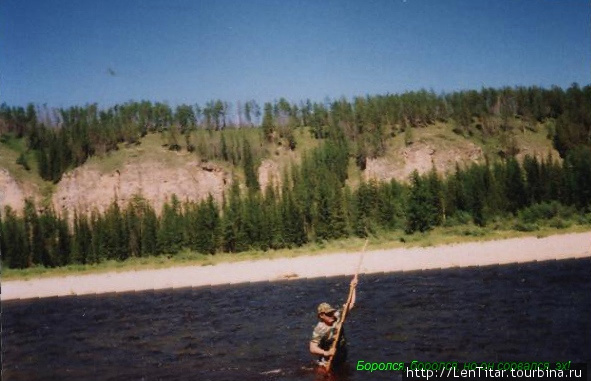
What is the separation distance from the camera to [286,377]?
13.3m

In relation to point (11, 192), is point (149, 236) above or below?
below

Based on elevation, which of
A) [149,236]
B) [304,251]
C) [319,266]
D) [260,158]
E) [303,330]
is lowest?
[304,251]

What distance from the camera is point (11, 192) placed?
110 metres

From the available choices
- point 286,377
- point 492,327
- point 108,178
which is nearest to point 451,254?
point 492,327

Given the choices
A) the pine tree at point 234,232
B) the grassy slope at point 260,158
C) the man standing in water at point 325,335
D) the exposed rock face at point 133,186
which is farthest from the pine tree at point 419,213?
the man standing in water at point 325,335

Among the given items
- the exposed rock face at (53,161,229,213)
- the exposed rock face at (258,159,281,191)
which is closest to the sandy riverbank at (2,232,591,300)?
the exposed rock face at (53,161,229,213)

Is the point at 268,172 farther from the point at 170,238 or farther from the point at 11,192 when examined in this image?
the point at 11,192

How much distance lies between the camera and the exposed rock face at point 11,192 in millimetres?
107125

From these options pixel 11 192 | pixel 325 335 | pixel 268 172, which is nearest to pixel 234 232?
pixel 268 172

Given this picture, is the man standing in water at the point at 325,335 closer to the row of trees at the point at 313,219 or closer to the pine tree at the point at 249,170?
the row of trees at the point at 313,219

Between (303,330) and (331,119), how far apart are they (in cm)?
12960

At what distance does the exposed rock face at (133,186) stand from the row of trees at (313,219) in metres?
23.7

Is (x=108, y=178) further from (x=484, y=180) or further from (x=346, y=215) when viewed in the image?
(x=484, y=180)

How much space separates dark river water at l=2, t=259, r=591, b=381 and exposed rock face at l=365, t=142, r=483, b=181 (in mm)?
83279
